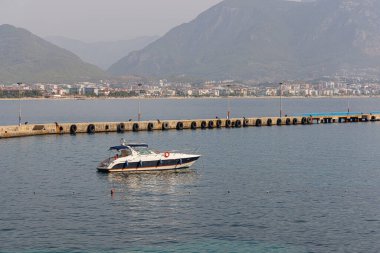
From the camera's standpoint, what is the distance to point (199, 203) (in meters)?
60.3

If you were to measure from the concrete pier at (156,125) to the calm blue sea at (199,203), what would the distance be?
20.9 m

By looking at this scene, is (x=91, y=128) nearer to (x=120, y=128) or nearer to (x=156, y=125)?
(x=120, y=128)

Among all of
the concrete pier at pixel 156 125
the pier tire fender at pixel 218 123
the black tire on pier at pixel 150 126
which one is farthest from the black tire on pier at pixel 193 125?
the black tire on pier at pixel 150 126

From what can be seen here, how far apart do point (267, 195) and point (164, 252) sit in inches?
873

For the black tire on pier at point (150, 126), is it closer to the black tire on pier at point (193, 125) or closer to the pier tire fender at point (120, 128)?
the pier tire fender at point (120, 128)

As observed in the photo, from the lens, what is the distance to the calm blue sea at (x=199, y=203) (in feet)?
155

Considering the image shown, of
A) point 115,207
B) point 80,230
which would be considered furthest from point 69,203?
point 80,230

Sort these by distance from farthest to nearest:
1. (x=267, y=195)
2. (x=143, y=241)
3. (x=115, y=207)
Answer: (x=267, y=195), (x=115, y=207), (x=143, y=241)

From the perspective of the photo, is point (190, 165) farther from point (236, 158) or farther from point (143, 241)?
point (143, 241)

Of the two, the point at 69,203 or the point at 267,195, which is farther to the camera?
the point at 267,195

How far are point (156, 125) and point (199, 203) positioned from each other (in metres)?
83.7

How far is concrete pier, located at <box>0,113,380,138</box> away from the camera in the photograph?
416ft

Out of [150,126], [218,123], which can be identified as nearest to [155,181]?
[150,126]

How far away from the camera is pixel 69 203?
60.0m
